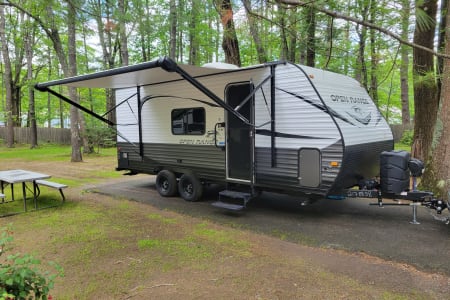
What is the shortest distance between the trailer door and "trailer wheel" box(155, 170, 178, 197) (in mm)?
1544

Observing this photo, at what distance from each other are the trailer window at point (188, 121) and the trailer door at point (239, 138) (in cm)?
71

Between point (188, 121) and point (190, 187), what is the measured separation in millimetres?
1371

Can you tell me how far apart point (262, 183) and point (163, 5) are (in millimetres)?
12407

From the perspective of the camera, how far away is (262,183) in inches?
231

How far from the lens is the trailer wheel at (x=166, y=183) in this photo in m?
7.38

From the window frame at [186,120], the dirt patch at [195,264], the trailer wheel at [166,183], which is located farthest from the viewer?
the trailer wheel at [166,183]

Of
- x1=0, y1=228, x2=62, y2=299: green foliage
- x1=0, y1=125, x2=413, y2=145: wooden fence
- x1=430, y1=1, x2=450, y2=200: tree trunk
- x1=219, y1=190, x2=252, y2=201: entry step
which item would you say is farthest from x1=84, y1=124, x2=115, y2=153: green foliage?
x1=0, y1=228, x2=62, y2=299: green foliage

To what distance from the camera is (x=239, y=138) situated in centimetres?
626

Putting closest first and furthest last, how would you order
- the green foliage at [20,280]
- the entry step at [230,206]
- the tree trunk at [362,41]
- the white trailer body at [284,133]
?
1. the green foliage at [20,280]
2. the tree trunk at [362,41]
3. the white trailer body at [284,133]
4. the entry step at [230,206]

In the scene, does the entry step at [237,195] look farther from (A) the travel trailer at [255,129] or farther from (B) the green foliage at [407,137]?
(B) the green foliage at [407,137]

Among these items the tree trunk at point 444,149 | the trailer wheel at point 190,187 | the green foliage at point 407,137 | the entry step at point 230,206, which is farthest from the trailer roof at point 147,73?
the green foliage at point 407,137

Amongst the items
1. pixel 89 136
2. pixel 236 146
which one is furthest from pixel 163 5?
pixel 236 146

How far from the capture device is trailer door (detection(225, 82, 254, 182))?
6.09 m

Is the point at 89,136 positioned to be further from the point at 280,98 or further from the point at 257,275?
the point at 257,275
